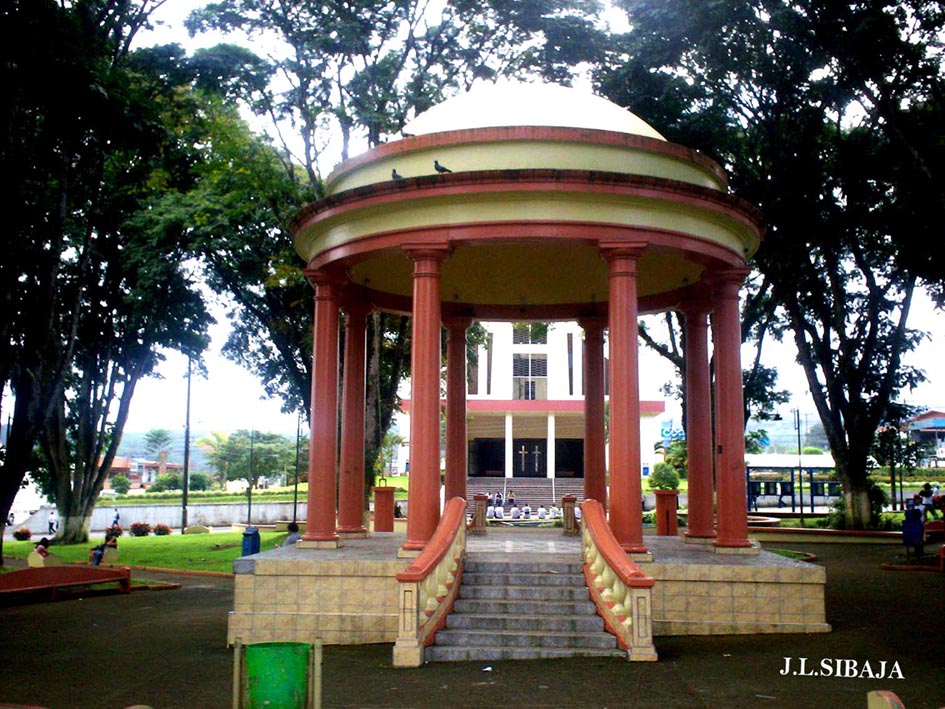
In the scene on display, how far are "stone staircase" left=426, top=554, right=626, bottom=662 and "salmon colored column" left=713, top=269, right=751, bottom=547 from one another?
295 centimetres

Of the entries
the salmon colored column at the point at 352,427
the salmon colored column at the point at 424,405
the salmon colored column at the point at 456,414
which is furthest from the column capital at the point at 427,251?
the salmon colored column at the point at 456,414

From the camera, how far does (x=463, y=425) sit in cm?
1850

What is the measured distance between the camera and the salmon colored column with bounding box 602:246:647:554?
12.6 meters

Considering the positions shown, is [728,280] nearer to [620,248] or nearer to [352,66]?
[620,248]

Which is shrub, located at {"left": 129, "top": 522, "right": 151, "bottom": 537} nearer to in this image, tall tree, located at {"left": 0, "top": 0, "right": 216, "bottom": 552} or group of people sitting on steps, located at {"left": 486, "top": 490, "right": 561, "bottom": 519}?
group of people sitting on steps, located at {"left": 486, "top": 490, "right": 561, "bottom": 519}

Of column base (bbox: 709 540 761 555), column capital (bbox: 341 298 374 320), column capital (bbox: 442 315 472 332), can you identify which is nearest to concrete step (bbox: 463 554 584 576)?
column base (bbox: 709 540 761 555)

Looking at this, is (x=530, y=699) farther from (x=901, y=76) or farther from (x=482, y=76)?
(x=482, y=76)

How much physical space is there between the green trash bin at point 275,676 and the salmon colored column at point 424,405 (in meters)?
6.74

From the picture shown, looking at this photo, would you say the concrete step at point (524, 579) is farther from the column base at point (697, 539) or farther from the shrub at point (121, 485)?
the shrub at point (121, 485)

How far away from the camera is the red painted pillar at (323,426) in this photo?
576 inches

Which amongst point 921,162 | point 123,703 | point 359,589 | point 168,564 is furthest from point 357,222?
point 168,564

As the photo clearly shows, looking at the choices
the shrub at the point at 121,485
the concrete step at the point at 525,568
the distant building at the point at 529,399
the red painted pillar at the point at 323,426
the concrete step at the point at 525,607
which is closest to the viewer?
the concrete step at the point at 525,607

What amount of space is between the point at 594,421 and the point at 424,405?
20.9 feet

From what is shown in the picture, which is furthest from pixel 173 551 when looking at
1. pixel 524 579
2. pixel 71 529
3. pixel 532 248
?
pixel 524 579
